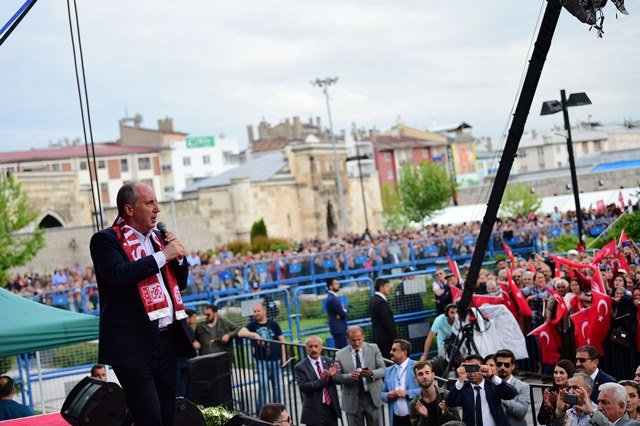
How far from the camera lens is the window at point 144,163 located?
104 metres

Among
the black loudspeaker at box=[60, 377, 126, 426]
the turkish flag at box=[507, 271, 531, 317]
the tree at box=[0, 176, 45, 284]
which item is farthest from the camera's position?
the tree at box=[0, 176, 45, 284]

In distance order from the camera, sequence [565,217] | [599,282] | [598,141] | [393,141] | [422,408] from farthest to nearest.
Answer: [598,141]
[393,141]
[565,217]
[599,282]
[422,408]

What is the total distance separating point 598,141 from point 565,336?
4888 inches

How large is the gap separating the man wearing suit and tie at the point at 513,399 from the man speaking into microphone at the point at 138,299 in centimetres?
456

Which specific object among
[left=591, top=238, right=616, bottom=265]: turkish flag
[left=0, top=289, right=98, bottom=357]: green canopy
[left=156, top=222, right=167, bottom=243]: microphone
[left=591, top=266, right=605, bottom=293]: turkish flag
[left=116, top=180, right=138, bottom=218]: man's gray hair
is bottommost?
[left=591, top=266, right=605, bottom=293]: turkish flag

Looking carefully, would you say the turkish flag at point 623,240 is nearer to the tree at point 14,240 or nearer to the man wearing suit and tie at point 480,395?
the man wearing suit and tie at point 480,395

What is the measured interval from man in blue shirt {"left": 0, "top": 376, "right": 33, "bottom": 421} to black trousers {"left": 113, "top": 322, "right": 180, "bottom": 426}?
5269 mm

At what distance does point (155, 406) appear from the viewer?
5645mm

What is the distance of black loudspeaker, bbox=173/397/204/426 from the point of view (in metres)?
6.92

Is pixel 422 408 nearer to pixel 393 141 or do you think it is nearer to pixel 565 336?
pixel 565 336

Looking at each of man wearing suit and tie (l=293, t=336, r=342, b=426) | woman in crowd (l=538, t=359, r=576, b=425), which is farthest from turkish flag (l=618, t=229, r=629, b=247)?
woman in crowd (l=538, t=359, r=576, b=425)

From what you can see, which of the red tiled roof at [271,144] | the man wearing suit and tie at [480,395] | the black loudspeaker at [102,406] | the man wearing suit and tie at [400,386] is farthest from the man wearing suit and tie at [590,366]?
the red tiled roof at [271,144]

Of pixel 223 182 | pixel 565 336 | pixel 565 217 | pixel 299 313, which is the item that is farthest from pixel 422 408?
pixel 223 182

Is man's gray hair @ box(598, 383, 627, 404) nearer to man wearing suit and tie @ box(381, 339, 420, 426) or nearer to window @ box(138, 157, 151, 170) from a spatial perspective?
man wearing suit and tie @ box(381, 339, 420, 426)
